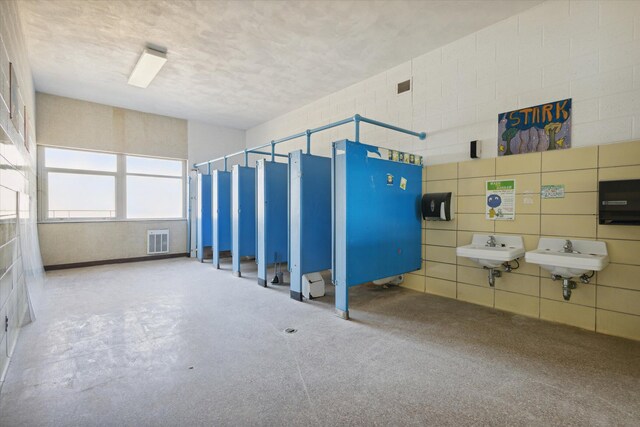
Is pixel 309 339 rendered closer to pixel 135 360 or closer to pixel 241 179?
pixel 135 360

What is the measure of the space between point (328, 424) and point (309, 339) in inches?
40.0

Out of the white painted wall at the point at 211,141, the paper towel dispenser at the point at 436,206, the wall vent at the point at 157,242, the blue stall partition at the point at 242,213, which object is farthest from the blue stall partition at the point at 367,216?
the white painted wall at the point at 211,141

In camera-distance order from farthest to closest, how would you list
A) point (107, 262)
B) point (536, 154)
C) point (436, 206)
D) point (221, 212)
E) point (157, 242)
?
1. point (157, 242)
2. point (107, 262)
3. point (221, 212)
4. point (436, 206)
5. point (536, 154)

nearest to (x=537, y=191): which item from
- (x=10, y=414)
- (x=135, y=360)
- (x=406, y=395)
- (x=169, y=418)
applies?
(x=406, y=395)

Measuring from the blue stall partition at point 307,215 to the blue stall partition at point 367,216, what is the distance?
0.59m

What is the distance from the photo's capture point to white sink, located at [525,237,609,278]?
94.0 inches

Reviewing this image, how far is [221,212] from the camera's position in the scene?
566 cm

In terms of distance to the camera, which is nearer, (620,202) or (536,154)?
(620,202)

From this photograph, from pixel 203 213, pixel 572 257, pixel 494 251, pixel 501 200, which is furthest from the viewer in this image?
pixel 203 213

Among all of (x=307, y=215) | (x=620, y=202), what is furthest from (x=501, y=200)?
(x=307, y=215)

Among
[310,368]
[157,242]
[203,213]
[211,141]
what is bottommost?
[310,368]

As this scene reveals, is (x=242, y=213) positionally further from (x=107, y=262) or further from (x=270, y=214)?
(x=107, y=262)

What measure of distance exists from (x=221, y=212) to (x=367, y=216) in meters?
3.40

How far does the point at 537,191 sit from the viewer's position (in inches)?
119
